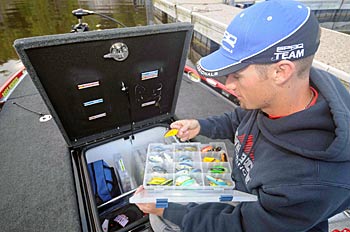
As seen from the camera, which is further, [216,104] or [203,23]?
[203,23]

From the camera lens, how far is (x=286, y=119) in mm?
683

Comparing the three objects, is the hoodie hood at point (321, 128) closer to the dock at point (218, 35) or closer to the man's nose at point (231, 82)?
the man's nose at point (231, 82)

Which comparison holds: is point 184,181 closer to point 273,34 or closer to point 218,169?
point 218,169

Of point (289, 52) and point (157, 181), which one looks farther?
point (157, 181)

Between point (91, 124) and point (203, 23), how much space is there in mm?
4104

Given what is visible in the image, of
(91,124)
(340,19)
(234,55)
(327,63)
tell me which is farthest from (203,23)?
(340,19)

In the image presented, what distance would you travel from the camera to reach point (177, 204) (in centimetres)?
89

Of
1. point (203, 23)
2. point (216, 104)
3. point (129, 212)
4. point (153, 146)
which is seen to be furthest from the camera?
point (203, 23)

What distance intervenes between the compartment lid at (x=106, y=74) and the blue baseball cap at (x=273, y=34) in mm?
482

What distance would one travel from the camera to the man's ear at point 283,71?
2.00 feet

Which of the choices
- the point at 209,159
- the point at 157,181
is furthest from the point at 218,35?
the point at 157,181

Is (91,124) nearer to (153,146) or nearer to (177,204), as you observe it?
(153,146)

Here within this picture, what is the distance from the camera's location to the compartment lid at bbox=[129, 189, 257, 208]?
81 cm

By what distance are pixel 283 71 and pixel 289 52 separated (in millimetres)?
53
